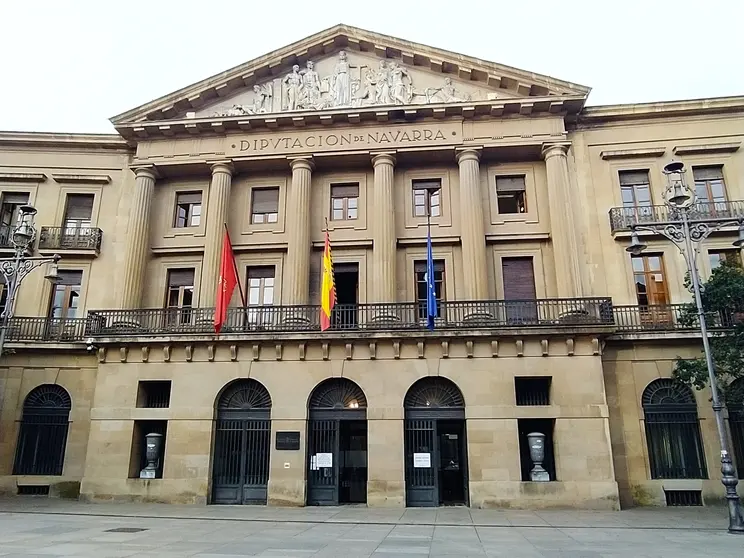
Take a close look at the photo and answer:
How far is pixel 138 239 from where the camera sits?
2272 centimetres

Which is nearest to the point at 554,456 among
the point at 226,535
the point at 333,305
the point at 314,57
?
the point at 333,305

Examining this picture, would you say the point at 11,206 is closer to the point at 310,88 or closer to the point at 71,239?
the point at 71,239

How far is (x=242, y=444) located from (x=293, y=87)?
14515 mm

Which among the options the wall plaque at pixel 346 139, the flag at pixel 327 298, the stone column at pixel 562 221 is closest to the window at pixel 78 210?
the wall plaque at pixel 346 139

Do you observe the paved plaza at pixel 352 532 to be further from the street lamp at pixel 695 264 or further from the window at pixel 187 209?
the window at pixel 187 209

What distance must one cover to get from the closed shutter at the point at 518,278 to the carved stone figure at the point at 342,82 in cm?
924

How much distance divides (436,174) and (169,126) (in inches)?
443

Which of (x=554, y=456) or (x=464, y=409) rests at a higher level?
(x=464, y=409)

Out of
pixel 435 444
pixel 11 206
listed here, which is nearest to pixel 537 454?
pixel 435 444

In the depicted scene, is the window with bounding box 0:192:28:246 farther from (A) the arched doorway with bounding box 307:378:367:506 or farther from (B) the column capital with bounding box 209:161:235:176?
(A) the arched doorway with bounding box 307:378:367:506

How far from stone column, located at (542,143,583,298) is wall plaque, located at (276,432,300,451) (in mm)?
10579

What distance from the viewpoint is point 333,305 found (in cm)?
1895

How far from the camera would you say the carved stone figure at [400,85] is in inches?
910

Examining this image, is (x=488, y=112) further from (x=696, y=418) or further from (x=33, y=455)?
(x=33, y=455)
